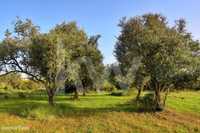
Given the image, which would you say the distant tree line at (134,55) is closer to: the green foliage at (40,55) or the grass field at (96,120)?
the green foliage at (40,55)

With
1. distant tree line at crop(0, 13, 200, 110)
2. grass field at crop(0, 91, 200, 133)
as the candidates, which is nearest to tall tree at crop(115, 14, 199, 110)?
distant tree line at crop(0, 13, 200, 110)

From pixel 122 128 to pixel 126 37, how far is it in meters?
9.14

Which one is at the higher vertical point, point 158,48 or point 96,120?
point 158,48

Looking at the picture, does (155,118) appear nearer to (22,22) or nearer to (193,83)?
(193,83)

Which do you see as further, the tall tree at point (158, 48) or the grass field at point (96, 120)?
the tall tree at point (158, 48)

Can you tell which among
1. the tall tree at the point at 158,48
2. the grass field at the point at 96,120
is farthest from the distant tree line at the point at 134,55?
the grass field at the point at 96,120

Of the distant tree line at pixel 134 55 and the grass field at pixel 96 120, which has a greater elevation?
the distant tree line at pixel 134 55

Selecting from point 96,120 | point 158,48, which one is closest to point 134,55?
point 158,48

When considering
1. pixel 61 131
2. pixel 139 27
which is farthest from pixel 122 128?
pixel 139 27

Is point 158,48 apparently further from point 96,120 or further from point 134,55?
point 96,120

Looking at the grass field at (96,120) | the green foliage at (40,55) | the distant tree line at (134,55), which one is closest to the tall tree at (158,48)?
the distant tree line at (134,55)

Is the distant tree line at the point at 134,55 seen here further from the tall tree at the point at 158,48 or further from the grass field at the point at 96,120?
the grass field at the point at 96,120

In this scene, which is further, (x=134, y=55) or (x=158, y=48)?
(x=134, y=55)

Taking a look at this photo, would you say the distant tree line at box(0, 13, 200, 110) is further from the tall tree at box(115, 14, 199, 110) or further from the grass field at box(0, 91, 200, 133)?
the grass field at box(0, 91, 200, 133)
